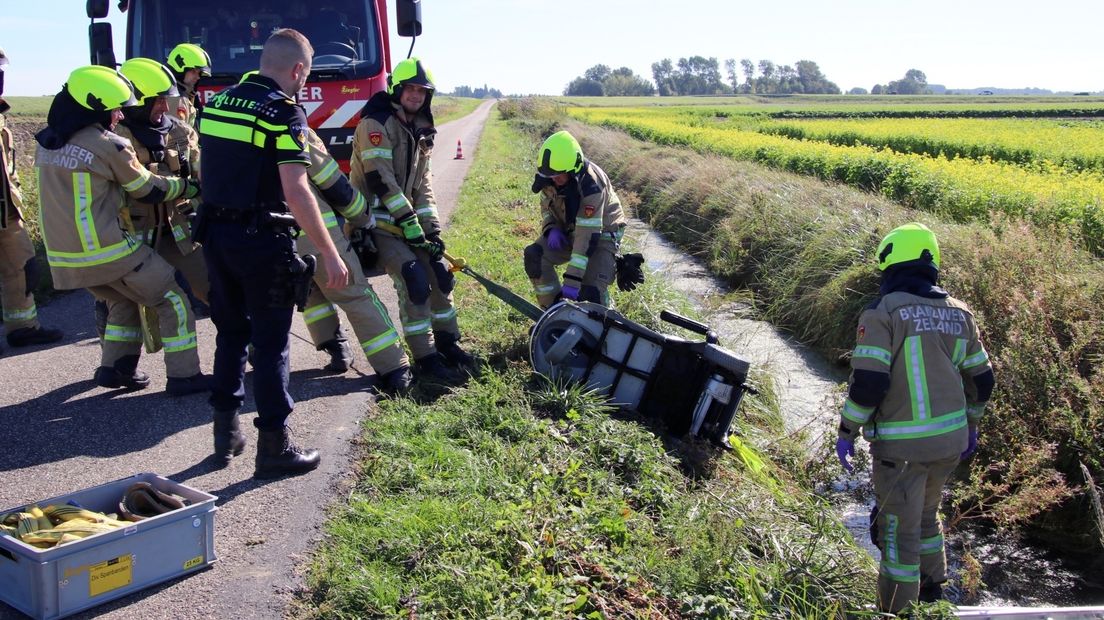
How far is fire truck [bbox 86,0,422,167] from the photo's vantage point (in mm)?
7184

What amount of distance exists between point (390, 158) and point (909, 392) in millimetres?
3240

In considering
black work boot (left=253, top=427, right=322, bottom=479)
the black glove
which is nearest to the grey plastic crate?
black work boot (left=253, top=427, right=322, bottom=479)

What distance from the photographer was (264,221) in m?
3.73

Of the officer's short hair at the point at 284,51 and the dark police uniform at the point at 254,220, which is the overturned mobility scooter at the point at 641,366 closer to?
the dark police uniform at the point at 254,220

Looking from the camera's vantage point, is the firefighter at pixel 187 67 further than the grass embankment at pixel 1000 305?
Yes

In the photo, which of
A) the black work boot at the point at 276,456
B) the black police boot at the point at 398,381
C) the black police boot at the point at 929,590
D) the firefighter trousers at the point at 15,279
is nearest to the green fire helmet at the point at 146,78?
the firefighter trousers at the point at 15,279

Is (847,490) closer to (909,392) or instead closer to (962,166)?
(909,392)

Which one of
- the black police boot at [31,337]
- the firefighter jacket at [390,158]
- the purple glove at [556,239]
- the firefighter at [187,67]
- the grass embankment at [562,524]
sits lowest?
the grass embankment at [562,524]

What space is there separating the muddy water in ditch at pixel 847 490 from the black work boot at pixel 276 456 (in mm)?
3192

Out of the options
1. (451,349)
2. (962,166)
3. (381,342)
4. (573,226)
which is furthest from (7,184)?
(962,166)

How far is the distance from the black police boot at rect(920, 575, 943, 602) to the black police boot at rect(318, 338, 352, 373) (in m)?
3.54

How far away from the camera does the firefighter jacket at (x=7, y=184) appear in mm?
5672

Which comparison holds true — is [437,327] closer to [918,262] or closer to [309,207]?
[309,207]

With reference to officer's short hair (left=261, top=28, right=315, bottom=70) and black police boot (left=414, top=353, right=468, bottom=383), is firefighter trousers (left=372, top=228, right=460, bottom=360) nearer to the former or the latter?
black police boot (left=414, top=353, right=468, bottom=383)
